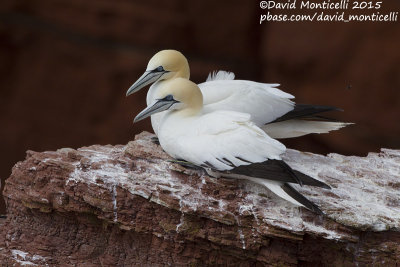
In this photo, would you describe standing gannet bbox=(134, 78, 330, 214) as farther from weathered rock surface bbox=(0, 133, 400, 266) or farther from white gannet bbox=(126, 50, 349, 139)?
white gannet bbox=(126, 50, 349, 139)

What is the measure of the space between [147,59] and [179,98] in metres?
4.23

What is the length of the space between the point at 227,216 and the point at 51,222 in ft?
4.24

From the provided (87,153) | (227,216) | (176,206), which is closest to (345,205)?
(227,216)

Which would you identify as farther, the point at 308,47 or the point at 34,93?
the point at 34,93

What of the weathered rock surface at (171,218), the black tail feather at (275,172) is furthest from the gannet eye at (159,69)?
the black tail feather at (275,172)

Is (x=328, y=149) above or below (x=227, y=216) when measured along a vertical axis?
above

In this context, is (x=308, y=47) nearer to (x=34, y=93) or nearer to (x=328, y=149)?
(x=328, y=149)

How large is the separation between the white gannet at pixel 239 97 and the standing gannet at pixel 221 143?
0.33 meters

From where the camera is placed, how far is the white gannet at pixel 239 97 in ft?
19.8

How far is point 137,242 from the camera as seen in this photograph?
5.41 metres

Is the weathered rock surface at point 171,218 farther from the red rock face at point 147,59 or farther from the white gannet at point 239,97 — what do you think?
the red rock face at point 147,59

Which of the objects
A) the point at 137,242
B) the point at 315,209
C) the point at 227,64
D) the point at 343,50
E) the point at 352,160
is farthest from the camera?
the point at 227,64

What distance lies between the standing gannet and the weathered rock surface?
13 centimetres

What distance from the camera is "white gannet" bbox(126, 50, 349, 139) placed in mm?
6031
